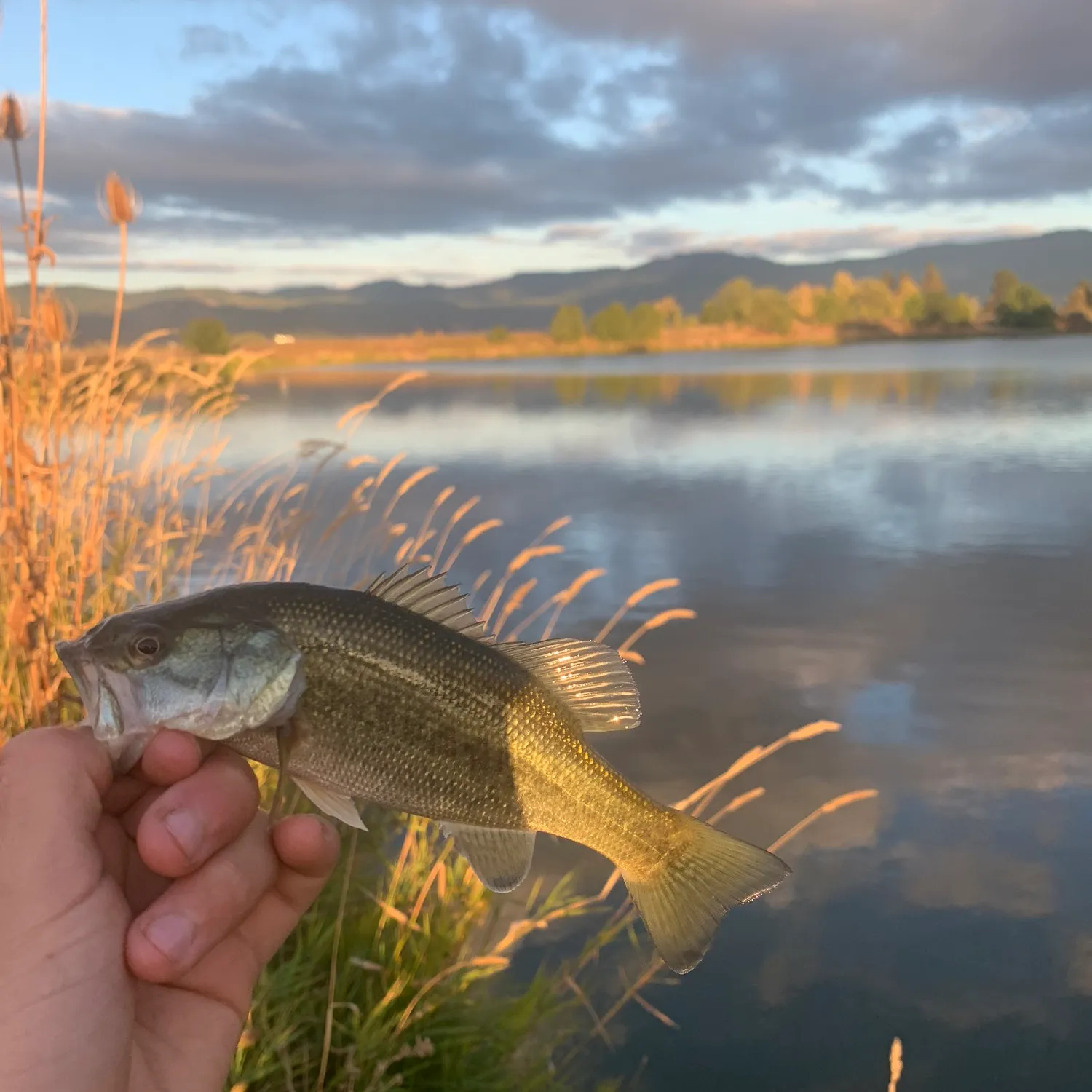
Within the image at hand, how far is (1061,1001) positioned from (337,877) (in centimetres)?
416

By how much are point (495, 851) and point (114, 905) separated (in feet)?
2.70

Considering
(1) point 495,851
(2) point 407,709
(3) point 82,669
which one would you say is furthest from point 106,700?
(1) point 495,851

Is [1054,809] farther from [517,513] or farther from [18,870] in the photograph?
[517,513]

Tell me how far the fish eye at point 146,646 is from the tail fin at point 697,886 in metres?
1.14

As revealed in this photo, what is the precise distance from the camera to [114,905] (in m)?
1.92

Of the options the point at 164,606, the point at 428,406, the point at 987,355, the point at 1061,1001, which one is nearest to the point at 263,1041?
the point at 164,606

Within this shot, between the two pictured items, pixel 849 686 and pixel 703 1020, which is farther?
pixel 849 686

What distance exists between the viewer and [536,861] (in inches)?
237

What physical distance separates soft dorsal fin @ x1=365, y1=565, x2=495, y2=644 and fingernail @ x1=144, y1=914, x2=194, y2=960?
0.80 metres

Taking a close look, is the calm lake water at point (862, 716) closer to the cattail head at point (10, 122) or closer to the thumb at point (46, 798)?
the cattail head at point (10, 122)

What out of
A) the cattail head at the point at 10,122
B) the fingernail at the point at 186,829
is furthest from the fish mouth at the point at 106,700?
the cattail head at the point at 10,122

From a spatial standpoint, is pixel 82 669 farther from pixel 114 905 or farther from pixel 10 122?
pixel 10 122

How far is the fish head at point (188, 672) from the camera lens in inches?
71.2

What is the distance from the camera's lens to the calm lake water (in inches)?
197
